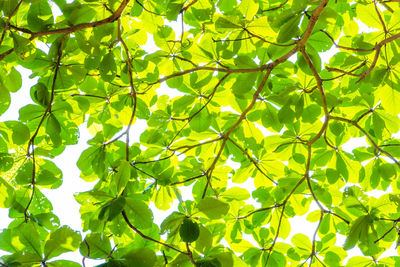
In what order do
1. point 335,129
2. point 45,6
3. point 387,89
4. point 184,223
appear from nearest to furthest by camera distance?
point 184,223 < point 45,6 < point 387,89 < point 335,129

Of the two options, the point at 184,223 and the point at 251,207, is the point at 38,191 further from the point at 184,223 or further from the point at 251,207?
the point at 251,207

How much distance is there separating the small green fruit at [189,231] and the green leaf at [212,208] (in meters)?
0.08

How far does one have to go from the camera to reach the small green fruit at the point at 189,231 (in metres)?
1.61

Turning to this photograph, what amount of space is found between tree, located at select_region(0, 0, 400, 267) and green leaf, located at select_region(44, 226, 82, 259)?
0.71 feet

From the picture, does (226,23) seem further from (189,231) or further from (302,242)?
(302,242)

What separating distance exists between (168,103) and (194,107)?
0.25 m

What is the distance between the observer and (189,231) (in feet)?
5.31

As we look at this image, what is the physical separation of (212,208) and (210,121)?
1044 millimetres

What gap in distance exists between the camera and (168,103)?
286 centimetres

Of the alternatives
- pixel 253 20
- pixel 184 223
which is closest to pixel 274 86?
pixel 253 20

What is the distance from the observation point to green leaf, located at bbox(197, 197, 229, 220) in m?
1.68

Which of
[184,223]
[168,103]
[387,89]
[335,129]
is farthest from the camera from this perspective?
[168,103]

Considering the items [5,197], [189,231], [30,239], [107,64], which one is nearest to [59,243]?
[30,239]

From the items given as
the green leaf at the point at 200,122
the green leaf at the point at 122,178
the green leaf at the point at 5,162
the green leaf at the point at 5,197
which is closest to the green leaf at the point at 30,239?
the green leaf at the point at 122,178
